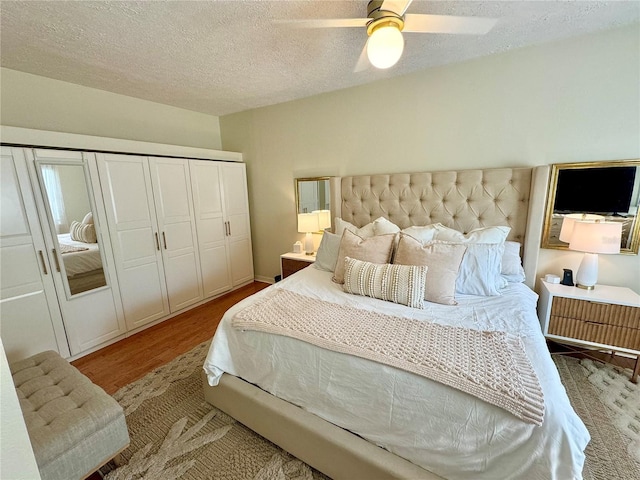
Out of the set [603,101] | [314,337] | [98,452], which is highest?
[603,101]

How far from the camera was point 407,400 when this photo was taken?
1.10m

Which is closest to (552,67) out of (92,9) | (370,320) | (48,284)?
(370,320)

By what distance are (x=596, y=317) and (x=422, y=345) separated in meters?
1.59

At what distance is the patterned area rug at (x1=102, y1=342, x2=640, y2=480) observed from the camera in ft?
4.51

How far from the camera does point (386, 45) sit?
1437 millimetres

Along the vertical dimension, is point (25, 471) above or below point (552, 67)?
below

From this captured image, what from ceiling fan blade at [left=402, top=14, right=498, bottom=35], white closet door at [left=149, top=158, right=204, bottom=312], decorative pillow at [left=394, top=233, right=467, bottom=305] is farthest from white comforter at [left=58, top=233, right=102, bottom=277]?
ceiling fan blade at [left=402, top=14, right=498, bottom=35]

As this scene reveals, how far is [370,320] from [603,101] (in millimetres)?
2358

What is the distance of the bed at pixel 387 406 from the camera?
0.94 meters

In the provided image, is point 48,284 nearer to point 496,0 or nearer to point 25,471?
point 25,471

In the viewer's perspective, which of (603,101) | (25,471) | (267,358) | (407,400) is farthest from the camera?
(603,101)

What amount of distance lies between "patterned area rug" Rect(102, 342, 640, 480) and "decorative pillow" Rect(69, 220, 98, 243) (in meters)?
1.33

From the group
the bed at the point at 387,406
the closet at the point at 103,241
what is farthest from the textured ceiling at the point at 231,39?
the bed at the point at 387,406

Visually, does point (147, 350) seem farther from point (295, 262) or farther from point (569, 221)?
point (569, 221)
